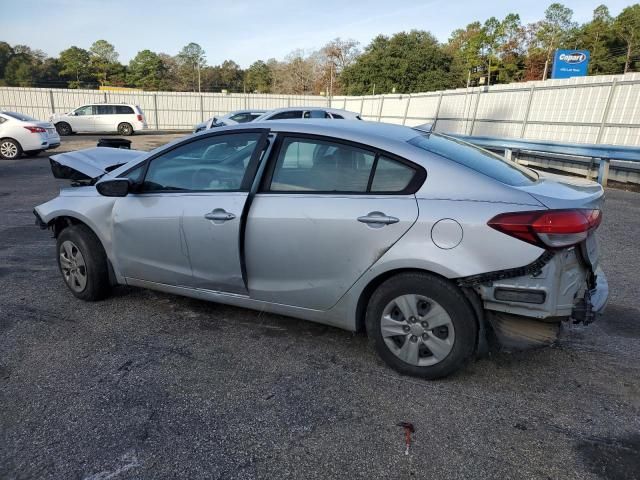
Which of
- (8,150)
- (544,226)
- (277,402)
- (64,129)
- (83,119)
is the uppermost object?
(544,226)

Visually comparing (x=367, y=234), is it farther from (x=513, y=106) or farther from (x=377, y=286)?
(x=513, y=106)

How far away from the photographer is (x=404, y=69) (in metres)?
56.0

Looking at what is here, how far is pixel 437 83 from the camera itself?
5731 cm

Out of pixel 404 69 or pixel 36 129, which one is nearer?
pixel 36 129

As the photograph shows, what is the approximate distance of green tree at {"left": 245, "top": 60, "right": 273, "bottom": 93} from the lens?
93.9 m

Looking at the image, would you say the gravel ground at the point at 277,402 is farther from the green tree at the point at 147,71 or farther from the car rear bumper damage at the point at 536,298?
the green tree at the point at 147,71

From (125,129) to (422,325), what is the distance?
26.3 meters

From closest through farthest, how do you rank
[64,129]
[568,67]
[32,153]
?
[32,153], [64,129], [568,67]

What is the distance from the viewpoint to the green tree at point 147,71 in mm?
90438

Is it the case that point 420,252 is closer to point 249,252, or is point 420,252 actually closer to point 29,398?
point 249,252

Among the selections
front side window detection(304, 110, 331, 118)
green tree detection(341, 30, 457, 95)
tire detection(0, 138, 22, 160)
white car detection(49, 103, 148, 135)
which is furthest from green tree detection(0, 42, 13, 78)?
front side window detection(304, 110, 331, 118)

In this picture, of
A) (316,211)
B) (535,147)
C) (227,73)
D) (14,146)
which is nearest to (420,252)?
(316,211)

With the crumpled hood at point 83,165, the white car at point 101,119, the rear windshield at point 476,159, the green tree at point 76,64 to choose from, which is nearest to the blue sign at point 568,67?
the white car at point 101,119

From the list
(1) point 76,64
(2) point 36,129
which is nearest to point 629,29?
(2) point 36,129
